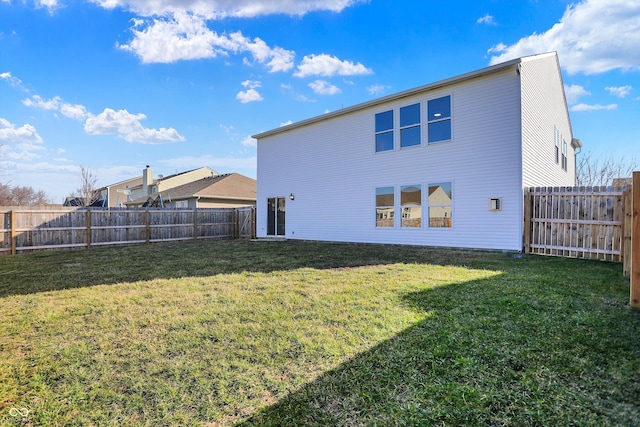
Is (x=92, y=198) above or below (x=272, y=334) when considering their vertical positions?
above

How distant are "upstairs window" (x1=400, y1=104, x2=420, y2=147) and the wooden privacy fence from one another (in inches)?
340

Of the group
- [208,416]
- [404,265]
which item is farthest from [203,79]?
[208,416]

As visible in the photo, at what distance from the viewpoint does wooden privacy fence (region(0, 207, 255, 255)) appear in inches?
411

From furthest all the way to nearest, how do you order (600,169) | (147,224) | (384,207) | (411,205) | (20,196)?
(20,196), (600,169), (147,224), (384,207), (411,205)

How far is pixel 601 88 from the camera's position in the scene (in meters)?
16.7

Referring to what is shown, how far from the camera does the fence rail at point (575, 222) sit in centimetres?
721

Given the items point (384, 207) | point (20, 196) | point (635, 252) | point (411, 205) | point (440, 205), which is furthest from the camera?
point (20, 196)

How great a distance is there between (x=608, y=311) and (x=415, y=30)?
36.0 feet

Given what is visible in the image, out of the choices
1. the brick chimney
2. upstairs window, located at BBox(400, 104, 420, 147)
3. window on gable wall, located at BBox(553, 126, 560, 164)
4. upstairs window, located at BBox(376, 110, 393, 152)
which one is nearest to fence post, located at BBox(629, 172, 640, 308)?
upstairs window, located at BBox(400, 104, 420, 147)

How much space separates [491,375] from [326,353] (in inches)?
50.2

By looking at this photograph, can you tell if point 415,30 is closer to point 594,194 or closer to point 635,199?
point 594,194

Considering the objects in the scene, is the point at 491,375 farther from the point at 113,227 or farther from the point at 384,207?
the point at 113,227

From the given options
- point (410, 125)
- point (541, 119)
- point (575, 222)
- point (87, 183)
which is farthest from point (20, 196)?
point (575, 222)

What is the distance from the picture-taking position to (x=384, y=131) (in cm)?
1100
